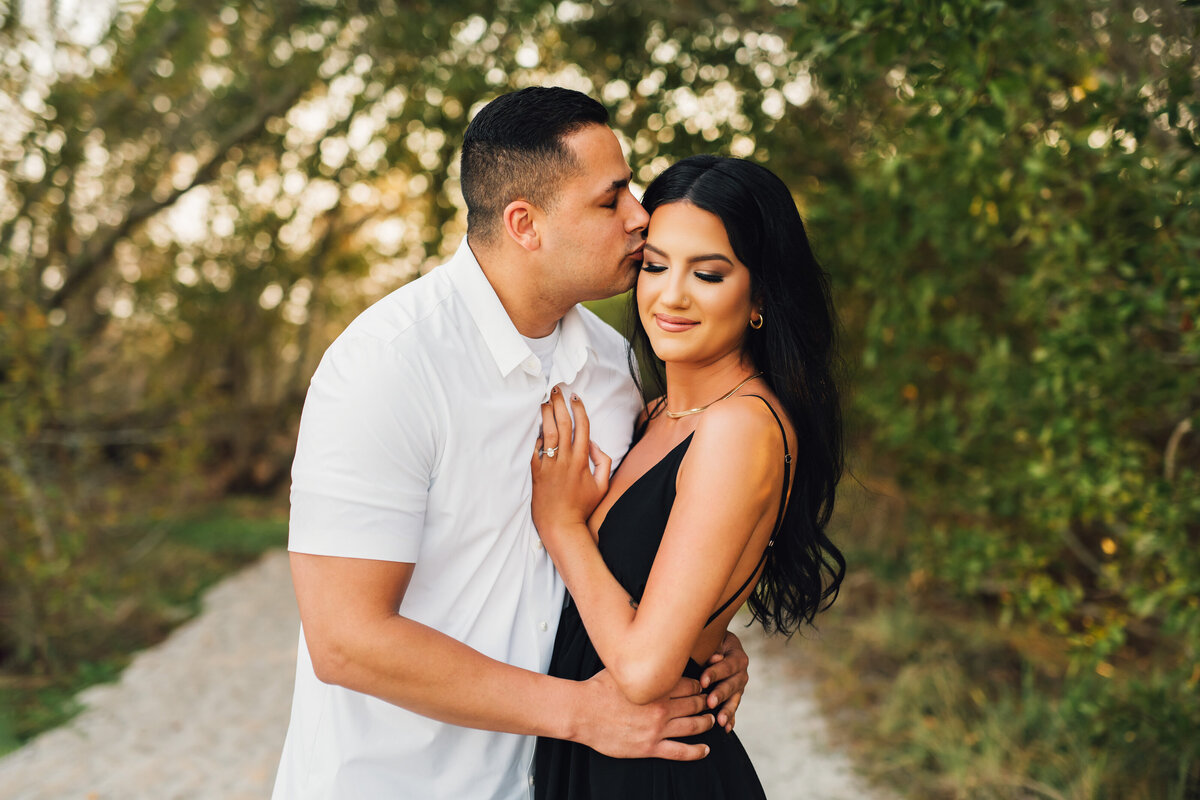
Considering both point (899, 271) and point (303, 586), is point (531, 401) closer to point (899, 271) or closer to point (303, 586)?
point (303, 586)

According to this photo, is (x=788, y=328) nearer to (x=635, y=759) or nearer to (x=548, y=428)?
(x=548, y=428)

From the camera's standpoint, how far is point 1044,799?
356 centimetres

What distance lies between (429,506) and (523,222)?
661mm

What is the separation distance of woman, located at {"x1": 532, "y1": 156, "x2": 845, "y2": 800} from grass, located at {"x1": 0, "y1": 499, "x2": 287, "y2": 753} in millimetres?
4072

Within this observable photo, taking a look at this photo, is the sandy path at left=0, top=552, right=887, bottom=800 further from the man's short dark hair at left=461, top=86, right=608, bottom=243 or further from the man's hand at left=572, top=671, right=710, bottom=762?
the man's short dark hair at left=461, top=86, right=608, bottom=243

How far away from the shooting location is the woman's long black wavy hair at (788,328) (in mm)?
1984

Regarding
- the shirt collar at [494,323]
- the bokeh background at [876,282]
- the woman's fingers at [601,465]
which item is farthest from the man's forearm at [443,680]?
the bokeh background at [876,282]

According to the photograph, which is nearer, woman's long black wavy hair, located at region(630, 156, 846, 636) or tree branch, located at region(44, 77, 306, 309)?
woman's long black wavy hair, located at region(630, 156, 846, 636)

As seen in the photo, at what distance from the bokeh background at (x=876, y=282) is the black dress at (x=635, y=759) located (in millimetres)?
1234

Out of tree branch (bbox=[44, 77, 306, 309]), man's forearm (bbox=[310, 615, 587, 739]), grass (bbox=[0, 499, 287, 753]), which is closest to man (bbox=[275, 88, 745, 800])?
man's forearm (bbox=[310, 615, 587, 739])

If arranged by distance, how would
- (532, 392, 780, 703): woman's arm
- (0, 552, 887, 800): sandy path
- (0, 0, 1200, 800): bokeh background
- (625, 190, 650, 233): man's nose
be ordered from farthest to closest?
(0, 552, 887, 800): sandy path < (0, 0, 1200, 800): bokeh background < (625, 190, 650, 233): man's nose < (532, 392, 780, 703): woman's arm

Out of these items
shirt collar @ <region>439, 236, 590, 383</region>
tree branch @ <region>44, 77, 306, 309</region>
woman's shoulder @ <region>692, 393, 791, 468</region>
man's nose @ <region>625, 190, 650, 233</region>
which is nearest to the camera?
woman's shoulder @ <region>692, 393, 791, 468</region>

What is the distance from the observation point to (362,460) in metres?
1.63

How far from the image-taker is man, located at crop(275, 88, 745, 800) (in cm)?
163
